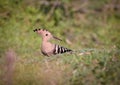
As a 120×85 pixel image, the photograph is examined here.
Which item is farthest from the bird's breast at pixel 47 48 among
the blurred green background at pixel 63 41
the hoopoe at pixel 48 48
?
the blurred green background at pixel 63 41

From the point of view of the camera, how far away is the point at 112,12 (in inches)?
512

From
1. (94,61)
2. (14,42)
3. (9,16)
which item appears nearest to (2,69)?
(94,61)

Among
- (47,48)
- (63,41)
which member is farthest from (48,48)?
(63,41)

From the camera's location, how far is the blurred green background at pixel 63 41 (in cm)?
645

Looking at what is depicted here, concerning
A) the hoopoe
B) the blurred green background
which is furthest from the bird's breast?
the blurred green background

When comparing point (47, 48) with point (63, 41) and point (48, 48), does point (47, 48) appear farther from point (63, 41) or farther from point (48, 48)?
point (63, 41)

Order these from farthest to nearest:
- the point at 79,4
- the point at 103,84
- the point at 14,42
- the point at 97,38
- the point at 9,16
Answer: the point at 79,4, the point at 97,38, the point at 9,16, the point at 14,42, the point at 103,84

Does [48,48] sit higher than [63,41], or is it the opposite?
[63,41]

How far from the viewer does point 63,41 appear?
9734mm

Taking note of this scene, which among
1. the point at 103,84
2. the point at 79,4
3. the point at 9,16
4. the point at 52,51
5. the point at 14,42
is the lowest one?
the point at 103,84

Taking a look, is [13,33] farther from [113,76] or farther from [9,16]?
[113,76]

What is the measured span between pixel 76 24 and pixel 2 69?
5636 mm

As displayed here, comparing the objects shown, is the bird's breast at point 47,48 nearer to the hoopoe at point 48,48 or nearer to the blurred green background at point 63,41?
the hoopoe at point 48,48

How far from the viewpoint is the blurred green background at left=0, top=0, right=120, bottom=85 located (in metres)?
6.45
